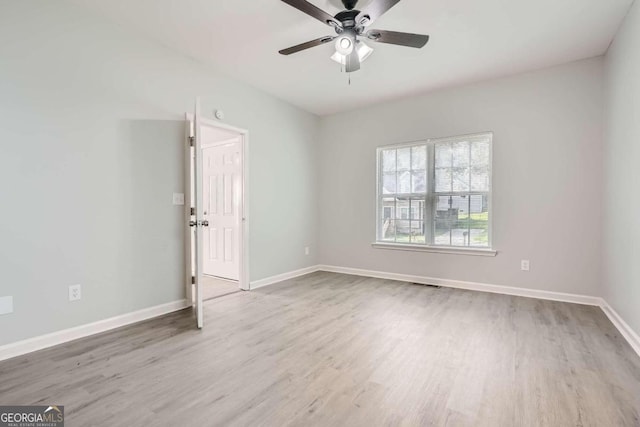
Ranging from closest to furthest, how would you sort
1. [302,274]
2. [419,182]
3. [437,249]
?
[437,249] < [419,182] < [302,274]

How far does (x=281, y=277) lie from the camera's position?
4.58 metres

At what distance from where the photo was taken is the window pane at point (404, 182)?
4.57 meters

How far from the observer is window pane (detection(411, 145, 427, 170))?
14.5 ft

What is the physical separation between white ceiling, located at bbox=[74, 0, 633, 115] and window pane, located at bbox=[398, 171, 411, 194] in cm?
124

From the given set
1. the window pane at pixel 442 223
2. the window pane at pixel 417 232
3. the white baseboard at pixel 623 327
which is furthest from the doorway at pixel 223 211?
the white baseboard at pixel 623 327

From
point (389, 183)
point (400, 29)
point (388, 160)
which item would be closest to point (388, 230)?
point (389, 183)

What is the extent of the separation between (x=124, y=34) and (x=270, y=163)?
84.9 inches

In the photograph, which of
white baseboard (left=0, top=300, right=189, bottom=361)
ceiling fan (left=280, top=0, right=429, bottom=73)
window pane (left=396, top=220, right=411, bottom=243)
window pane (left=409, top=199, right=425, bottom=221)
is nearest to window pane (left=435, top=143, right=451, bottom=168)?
window pane (left=409, top=199, right=425, bottom=221)

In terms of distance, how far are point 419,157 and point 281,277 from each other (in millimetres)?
2696

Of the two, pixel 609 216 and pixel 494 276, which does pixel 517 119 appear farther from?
pixel 494 276

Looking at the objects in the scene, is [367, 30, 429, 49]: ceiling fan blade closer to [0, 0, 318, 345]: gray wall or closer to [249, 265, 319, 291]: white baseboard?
[0, 0, 318, 345]: gray wall

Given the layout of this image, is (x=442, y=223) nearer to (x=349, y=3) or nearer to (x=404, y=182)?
(x=404, y=182)

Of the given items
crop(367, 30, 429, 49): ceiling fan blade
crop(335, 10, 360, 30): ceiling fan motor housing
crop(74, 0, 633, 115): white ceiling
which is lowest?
crop(367, 30, 429, 49): ceiling fan blade

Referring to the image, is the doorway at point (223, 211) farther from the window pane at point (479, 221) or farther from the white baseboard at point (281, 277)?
the window pane at point (479, 221)
